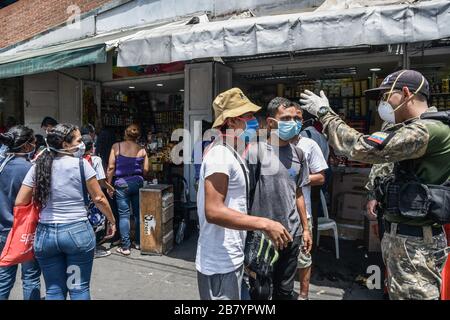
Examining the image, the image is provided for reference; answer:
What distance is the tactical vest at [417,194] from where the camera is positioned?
2252mm

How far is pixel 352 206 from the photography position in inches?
246

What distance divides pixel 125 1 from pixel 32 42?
3791 mm

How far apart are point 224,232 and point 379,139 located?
1117 mm

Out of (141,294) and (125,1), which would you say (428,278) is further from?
(125,1)

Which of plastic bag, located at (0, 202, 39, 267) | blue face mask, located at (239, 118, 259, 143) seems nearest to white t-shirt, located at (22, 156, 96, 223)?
plastic bag, located at (0, 202, 39, 267)

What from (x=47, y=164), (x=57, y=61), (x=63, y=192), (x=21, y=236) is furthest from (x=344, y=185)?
(x=57, y=61)

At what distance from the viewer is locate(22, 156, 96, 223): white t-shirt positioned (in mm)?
2965

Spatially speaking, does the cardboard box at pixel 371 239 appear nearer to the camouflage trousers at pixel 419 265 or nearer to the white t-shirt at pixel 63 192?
the camouflage trousers at pixel 419 265

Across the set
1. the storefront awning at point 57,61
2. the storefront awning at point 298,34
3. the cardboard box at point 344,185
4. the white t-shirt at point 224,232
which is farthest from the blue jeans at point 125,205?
the white t-shirt at point 224,232

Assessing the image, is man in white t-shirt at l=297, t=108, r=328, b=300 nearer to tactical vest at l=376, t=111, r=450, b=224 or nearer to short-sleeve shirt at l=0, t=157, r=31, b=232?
tactical vest at l=376, t=111, r=450, b=224

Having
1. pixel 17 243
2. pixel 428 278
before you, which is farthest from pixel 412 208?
pixel 17 243

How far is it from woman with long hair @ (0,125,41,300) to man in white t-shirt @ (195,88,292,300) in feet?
6.04

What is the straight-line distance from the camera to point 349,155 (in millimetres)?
2412

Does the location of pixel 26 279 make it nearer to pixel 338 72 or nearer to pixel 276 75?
pixel 276 75
